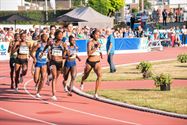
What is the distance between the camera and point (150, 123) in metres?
14.3

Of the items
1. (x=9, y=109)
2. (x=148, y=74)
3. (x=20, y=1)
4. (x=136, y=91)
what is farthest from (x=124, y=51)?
(x=20, y=1)

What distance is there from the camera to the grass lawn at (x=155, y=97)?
16353mm

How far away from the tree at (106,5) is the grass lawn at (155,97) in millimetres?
56362

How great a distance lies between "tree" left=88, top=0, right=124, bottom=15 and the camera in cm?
7672

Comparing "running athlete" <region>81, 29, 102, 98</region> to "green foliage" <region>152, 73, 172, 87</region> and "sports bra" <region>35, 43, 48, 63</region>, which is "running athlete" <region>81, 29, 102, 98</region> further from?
"green foliage" <region>152, 73, 172, 87</region>

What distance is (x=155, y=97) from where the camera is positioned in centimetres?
1838

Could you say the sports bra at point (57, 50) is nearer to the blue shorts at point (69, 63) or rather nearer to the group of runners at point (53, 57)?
the group of runners at point (53, 57)

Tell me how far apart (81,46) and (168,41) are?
493 inches

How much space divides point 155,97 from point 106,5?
60531 millimetres

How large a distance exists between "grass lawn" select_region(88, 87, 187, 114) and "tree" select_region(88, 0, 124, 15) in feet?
185

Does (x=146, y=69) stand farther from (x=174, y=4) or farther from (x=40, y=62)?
(x=174, y=4)

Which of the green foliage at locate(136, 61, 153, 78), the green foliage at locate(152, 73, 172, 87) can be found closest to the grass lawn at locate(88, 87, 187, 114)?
the green foliage at locate(152, 73, 172, 87)

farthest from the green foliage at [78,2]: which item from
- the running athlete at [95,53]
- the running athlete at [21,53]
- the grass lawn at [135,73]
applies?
the running athlete at [95,53]

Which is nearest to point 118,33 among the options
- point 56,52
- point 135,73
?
point 135,73
